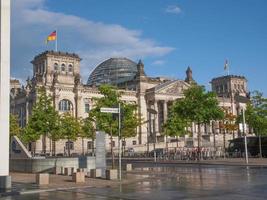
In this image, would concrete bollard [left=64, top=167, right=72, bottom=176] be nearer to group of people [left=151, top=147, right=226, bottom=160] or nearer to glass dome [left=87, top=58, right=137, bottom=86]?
group of people [left=151, top=147, right=226, bottom=160]

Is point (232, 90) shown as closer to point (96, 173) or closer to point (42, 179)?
point (96, 173)

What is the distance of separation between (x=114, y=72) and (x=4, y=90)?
137m

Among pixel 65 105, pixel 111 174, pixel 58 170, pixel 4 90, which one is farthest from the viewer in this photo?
pixel 65 105

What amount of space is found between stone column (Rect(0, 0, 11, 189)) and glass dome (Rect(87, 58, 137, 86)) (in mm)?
130141

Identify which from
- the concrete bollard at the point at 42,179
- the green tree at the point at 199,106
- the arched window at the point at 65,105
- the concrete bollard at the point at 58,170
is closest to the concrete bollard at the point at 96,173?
the concrete bollard at the point at 42,179

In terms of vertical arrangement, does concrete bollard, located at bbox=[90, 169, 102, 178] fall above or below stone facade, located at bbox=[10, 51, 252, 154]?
below

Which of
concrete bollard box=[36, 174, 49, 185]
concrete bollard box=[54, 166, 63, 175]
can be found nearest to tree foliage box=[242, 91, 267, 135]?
concrete bollard box=[54, 166, 63, 175]

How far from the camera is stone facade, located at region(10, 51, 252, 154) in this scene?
116062 mm

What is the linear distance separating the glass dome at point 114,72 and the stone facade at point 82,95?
311 inches

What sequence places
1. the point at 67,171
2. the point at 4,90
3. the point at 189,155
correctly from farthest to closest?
the point at 189,155 → the point at 67,171 → the point at 4,90

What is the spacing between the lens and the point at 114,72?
523 ft

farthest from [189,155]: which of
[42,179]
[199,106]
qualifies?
[42,179]

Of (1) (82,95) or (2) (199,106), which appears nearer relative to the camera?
(2) (199,106)

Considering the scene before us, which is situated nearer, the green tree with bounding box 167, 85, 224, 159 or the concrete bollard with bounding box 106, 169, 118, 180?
the concrete bollard with bounding box 106, 169, 118, 180
